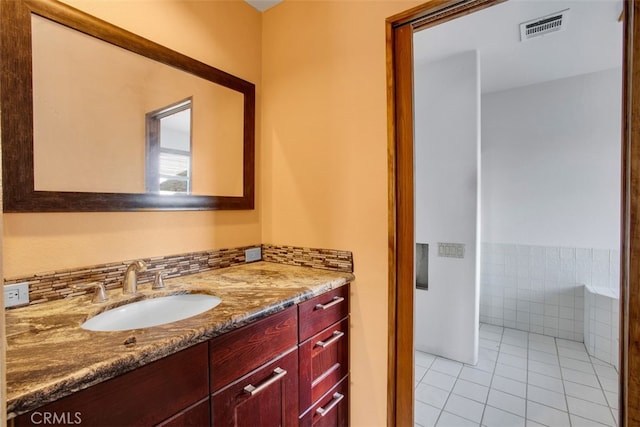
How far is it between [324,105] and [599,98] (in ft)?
6.12

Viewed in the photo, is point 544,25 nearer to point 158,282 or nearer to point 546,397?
point 546,397

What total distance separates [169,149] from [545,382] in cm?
285

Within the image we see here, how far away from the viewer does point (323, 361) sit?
134 centimetres

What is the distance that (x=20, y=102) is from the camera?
1.00 meters

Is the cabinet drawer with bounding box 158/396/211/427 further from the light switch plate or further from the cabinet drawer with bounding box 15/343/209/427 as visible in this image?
the light switch plate

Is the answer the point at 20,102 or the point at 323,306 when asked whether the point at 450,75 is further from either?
the point at 20,102

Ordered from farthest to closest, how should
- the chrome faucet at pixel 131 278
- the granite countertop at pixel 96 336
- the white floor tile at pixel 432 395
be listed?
1. the white floor tile at pixel 432 395
2. the chrome faucet at pixel 131 278
3. the granite countertop at pixel 96 336

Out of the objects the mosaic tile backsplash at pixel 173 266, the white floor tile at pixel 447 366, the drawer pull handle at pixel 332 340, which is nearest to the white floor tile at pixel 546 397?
the white floor tile at pixel 447 366

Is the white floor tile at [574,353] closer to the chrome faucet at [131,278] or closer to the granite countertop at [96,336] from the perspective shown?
the granite countertop at [96,336]

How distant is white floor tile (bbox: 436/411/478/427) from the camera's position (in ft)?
5.63

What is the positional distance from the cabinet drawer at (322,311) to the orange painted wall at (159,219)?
701mm

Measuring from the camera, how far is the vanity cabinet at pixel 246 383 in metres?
0.68

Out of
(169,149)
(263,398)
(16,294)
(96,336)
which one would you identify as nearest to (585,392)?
(263,398)

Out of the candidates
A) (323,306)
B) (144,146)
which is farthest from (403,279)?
(144,146)
